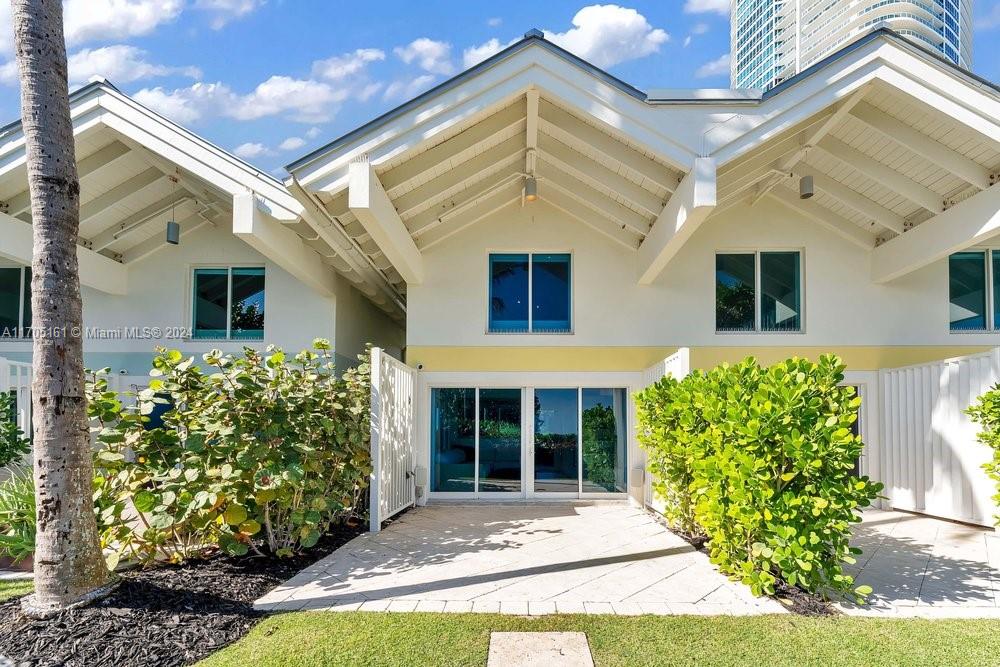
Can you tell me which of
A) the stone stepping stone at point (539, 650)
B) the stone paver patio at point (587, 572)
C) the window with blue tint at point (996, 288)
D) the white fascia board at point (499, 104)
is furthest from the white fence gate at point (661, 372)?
the window with blue tint at point (996, 288)

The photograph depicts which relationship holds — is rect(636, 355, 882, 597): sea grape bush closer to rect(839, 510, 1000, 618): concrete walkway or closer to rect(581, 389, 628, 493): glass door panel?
rect(839, 510, 1000, 618): concrete walkway

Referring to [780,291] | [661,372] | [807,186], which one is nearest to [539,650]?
[661,372]

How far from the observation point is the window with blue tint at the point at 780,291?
9.15 meters

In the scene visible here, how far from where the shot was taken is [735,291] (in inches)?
364

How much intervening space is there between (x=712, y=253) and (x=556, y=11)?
888 cm

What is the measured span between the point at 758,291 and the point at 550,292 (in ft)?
11.1

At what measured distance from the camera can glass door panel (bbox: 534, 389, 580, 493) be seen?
30.0 feet

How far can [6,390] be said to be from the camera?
6895 millimetres

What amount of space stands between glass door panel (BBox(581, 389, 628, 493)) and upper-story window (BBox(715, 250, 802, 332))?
7.04ft

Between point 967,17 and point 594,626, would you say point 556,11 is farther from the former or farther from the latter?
point 967,17

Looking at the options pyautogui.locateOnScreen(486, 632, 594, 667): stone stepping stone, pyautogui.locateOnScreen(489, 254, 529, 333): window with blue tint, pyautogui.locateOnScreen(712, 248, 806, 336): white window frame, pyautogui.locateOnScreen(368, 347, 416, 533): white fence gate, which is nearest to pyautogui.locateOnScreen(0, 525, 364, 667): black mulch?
pyautogui.locateOnScreen(486, 632, 594, 667): stone stepping stone

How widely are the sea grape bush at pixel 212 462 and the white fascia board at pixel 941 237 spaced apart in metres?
8.17

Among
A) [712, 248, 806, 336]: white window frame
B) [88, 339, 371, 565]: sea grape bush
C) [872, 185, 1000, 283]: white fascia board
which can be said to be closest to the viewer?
[88, 339, 371, 565]: sea grape bush

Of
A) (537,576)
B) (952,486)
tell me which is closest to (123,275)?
(537,576)
